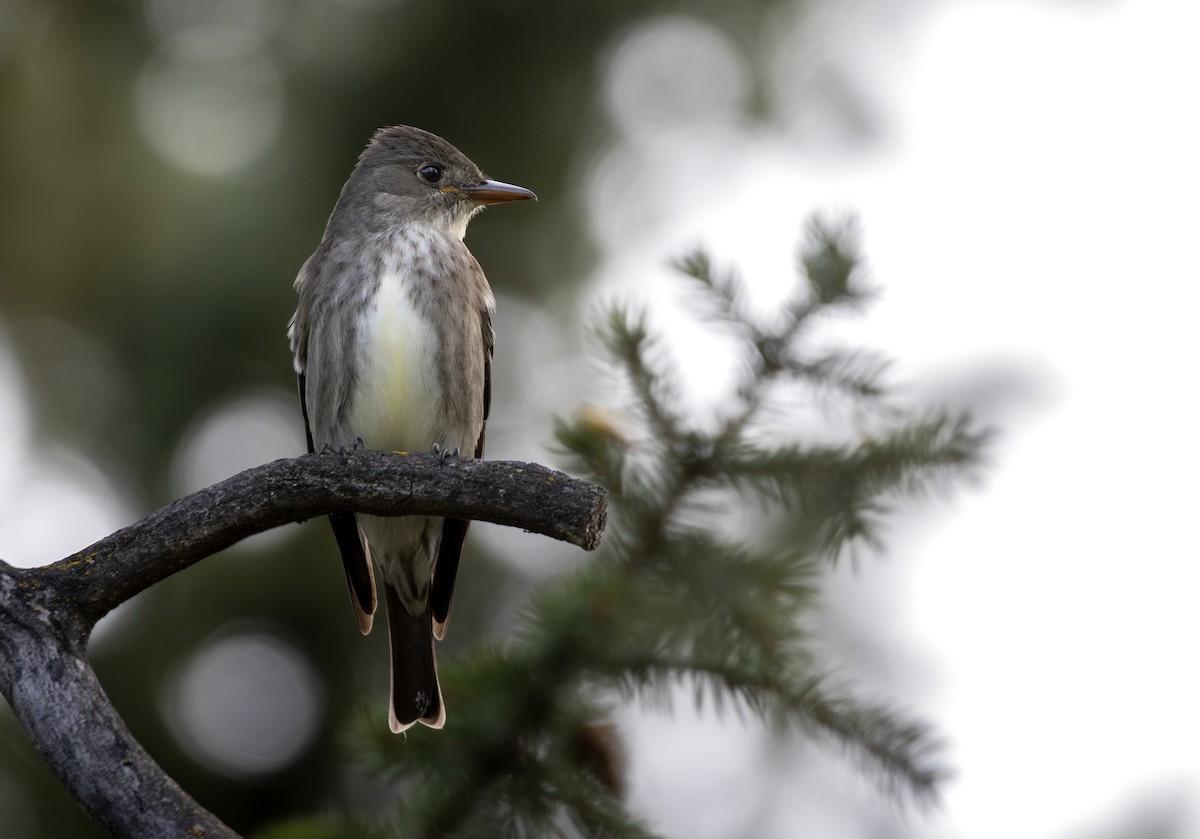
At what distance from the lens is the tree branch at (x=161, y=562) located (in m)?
2.30

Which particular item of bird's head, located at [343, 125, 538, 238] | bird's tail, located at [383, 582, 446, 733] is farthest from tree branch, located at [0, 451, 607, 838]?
bird's head, located at [343, 125, 538, 238]

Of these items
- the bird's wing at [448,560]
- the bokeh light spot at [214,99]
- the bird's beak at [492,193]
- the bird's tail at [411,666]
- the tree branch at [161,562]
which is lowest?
the tree branch at [161,562]

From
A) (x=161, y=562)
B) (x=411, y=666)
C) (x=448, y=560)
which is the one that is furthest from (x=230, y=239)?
(x=161, y=562)

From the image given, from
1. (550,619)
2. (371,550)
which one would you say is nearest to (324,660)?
(371,550)

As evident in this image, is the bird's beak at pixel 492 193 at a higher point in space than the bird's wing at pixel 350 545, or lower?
higher

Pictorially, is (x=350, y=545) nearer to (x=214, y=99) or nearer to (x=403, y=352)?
(x=403, y=352)

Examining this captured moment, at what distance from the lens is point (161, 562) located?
2693 mm

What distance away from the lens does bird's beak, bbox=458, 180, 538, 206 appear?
5.47 meters

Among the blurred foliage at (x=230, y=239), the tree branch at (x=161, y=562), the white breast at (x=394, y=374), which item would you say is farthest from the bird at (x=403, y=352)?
the tree branch at (x=161, y=562)

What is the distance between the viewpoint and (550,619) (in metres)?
2.88

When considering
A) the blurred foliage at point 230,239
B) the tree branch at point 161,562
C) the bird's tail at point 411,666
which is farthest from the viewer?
the blurred foliage at point 230,239

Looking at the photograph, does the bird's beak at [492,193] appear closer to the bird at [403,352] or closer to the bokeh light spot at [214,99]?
the bird at [403,352]

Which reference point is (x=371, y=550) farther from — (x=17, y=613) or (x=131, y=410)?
(x=17, y=613)

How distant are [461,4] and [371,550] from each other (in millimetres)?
3090
